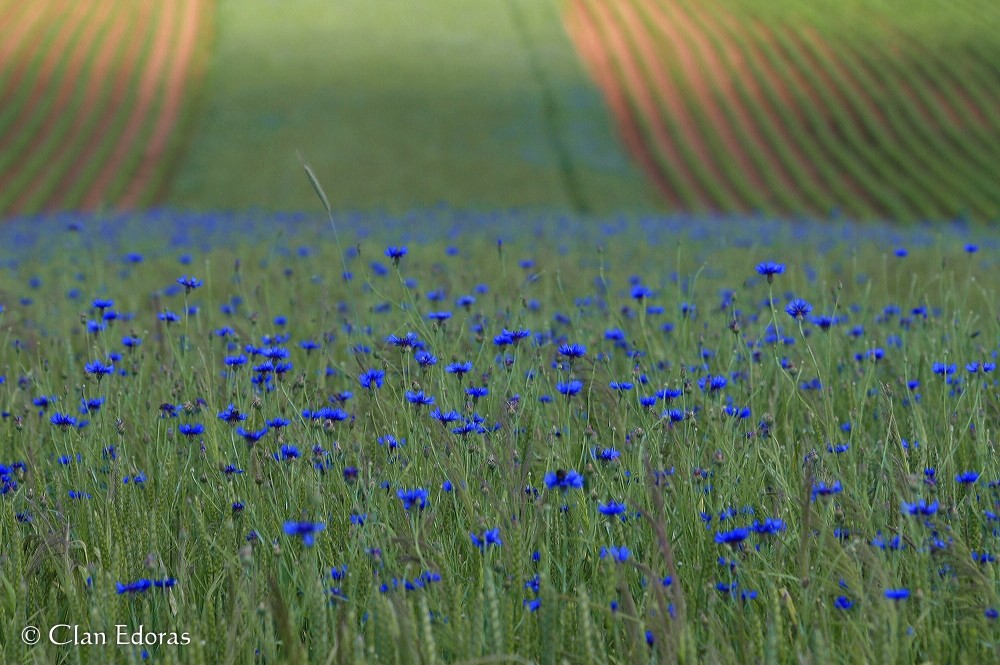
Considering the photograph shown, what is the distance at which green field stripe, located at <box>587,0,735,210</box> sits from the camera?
71.1ft

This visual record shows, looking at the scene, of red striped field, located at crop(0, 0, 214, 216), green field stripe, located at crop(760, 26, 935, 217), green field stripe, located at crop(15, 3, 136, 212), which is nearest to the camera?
green field stripe, located at crop(15, 3, 136, 212)

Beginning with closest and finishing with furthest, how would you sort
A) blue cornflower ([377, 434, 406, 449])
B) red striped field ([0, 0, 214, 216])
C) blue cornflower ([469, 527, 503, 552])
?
1. blue cornflower ([469, 527, 503, 552])
2. blue cornflower ([377, 434, 406, 449])
3. red striped field ([0, 0, 214, 216])

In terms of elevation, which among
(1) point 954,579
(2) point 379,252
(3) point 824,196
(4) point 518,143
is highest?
(1) point 954,579

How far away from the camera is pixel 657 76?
28016mm

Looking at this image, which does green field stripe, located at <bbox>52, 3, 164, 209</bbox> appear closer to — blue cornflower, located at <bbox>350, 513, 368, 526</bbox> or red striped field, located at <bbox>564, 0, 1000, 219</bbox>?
red striped field, located at <bbox>564, 0, 1000, 219</bbox>

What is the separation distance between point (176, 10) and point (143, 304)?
29.3 m

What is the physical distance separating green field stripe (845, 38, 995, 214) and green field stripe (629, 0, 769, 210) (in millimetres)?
4507

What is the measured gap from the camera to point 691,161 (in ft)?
77.7

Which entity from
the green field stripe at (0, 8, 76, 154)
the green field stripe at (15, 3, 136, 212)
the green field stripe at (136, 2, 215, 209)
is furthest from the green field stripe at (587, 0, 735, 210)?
the green field stripe at (0, 8, 76, 154)

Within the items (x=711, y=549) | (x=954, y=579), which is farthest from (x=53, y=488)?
(x=954, y=579)

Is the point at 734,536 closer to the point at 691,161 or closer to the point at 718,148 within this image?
the point at 691,161

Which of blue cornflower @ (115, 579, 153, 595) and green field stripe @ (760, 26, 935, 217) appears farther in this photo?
green field stripe @ (760, 26, 935, 217)

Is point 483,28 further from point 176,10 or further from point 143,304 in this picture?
point 143,304

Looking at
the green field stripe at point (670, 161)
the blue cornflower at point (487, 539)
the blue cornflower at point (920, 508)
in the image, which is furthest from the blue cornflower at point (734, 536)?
the green field stripe at point (670, 161)
